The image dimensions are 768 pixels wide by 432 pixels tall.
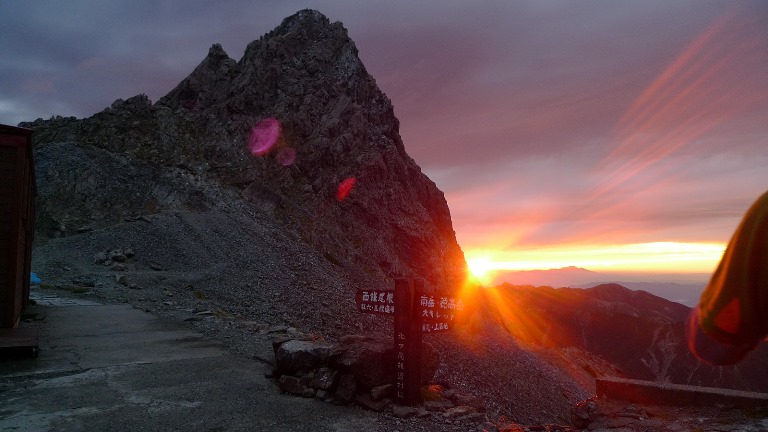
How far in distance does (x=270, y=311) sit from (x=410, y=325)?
21.0 m

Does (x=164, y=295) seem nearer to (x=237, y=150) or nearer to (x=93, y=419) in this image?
(x=93, y=419)

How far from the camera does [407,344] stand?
980cm

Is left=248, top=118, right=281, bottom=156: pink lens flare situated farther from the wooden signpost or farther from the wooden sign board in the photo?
the wooden signpost

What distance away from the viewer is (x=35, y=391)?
32.6 ft

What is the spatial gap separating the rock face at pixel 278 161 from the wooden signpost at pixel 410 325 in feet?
150

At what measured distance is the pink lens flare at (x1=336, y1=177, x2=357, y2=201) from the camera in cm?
6625

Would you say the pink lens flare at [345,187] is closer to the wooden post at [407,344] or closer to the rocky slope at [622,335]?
the rocky slope at [622,335]

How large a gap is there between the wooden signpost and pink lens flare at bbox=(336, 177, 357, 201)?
56467 millimetres

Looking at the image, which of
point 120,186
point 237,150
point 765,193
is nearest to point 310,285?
point 120,186

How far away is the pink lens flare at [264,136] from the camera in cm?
6856

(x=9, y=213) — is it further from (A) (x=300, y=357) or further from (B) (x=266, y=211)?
(B) (x=266, y=211)

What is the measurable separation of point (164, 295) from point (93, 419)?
18.9 meters

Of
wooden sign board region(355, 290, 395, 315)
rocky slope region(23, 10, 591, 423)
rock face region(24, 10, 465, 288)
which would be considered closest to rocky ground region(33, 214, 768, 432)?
rocky slope region(23, 10, 591, 423)

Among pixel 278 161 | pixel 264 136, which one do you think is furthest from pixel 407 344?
pixel 264 136
